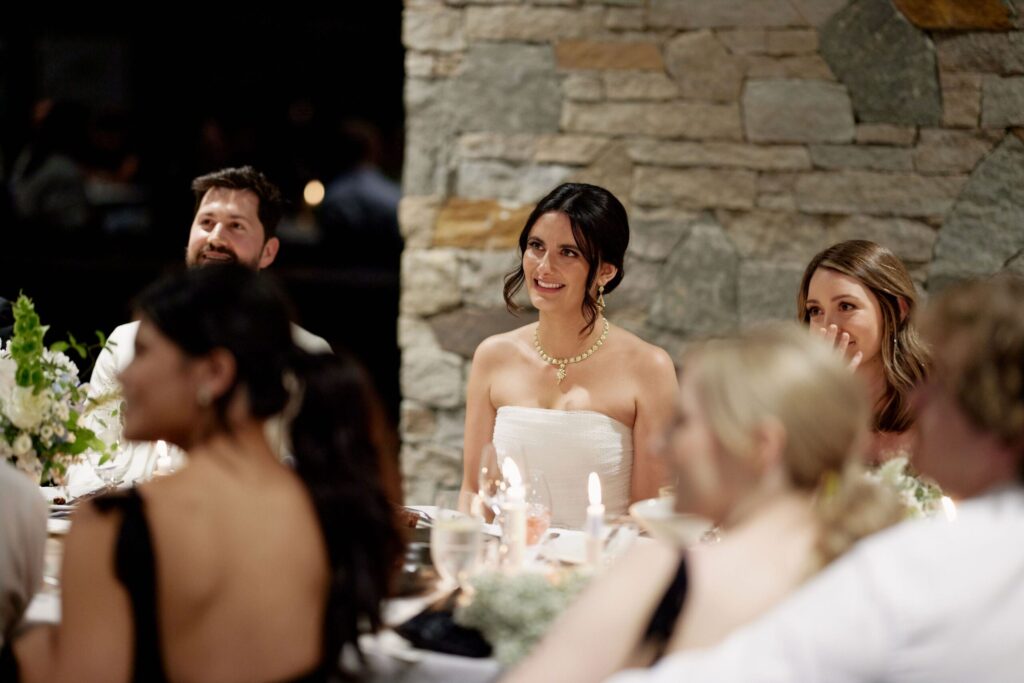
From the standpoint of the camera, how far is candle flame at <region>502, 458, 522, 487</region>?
2.20 meters

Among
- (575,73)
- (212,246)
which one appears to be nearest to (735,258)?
(575,73)

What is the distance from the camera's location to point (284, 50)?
28.2ft

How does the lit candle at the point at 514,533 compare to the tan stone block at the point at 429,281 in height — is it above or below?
below

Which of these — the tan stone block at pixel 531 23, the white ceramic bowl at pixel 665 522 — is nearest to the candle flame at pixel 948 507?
the white ceramic bowl at pixel 665 522

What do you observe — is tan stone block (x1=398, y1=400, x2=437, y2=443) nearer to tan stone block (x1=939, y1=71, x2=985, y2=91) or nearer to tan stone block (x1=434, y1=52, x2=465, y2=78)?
tan stone block (x1=434, y1=52, x2=465, y2=78)

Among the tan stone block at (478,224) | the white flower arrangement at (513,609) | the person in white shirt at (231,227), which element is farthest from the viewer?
the tan stone block at (478,224)

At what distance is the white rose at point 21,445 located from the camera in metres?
2.31

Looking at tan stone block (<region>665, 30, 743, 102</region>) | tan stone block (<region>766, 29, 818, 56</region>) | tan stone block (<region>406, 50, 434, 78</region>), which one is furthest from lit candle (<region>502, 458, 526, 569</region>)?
tan stone block (<region>406, 50, 434, 78</region>)

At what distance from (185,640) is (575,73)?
2806 mm

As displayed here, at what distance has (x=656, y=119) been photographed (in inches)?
153

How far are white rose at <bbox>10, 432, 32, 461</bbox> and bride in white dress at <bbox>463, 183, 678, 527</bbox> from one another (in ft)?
3.98

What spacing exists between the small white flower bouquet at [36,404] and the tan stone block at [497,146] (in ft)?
6.31

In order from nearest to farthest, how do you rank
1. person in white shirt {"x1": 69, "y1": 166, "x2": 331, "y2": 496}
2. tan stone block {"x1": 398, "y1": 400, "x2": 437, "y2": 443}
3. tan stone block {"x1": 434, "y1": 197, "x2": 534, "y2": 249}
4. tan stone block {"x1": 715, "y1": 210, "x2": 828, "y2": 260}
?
person in white shirt {"x1": 69, "y1": 166, "x2": 331, "y2": 496} → tan stone block {"x1": 715, "y1": 210, "x2": 828, "y2": 260} → tan stone block {"x1": 434, "y1": 197, "x2": 534, "y2": 249} → tan stone block {"x1": 398, "y1": 400, "x2": 437, "y2": 443}

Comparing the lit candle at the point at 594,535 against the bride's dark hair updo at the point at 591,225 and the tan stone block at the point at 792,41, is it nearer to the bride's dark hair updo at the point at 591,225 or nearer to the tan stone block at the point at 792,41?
the bride's dark hair updo at the point at 591,225
